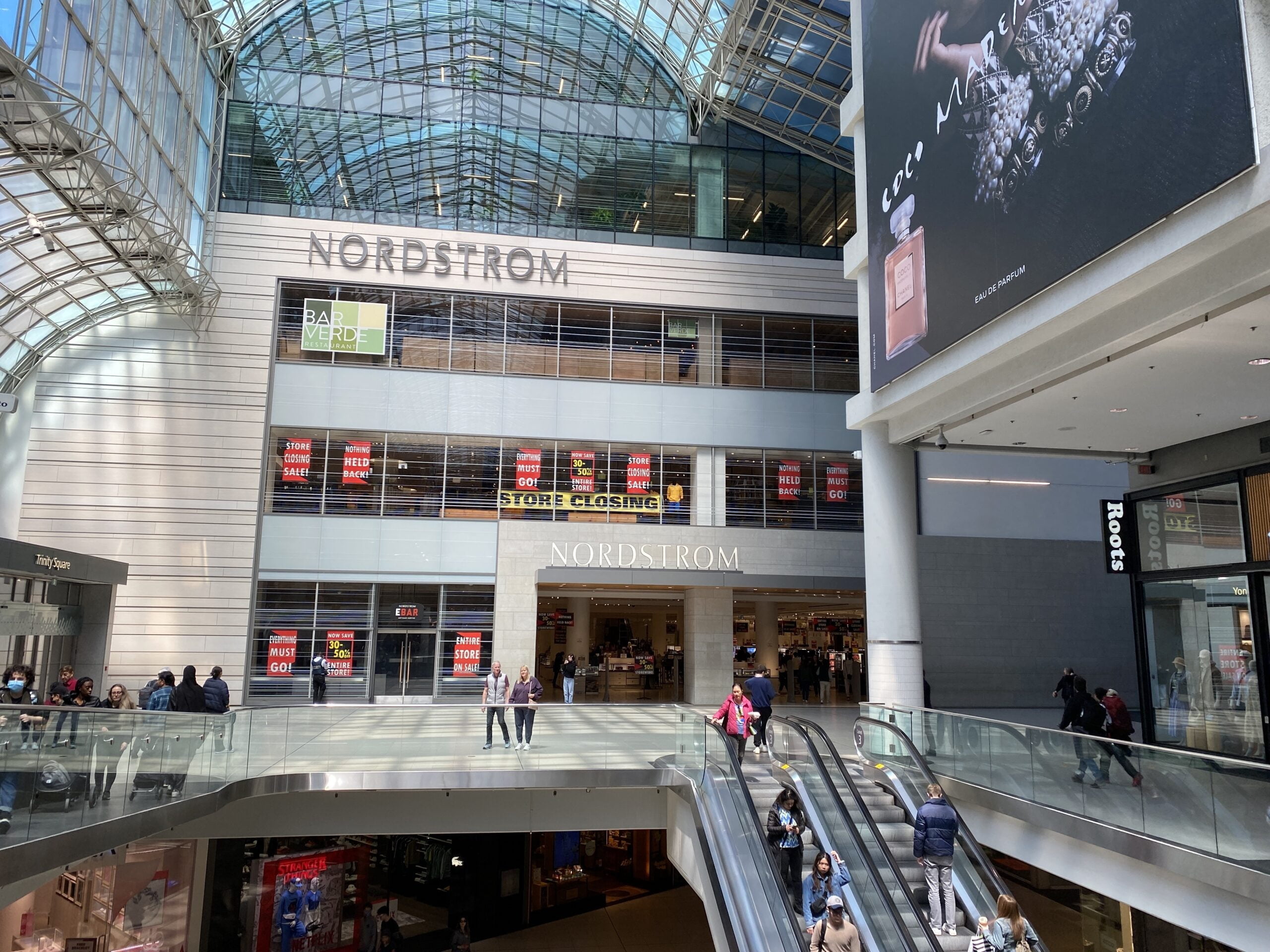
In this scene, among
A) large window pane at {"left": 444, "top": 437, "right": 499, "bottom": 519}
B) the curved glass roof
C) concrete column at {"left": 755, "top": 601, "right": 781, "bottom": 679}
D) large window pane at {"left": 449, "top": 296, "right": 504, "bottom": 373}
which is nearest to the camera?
the curved glass roof

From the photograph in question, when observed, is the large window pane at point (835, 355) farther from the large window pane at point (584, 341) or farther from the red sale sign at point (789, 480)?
the large window pane at point (584, 341)

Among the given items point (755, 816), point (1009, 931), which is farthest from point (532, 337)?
point (1009, 931)

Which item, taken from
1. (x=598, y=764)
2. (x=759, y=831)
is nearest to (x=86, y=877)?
(x=598, y=764)

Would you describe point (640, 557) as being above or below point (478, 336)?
below

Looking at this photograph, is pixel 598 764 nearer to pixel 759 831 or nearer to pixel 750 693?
pixel 750 693

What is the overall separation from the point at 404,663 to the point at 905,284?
15.7 m

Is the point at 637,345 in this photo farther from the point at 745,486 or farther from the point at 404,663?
the point at 404,663

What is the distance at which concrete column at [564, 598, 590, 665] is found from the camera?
28.9 metres

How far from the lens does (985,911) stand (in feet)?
31.0

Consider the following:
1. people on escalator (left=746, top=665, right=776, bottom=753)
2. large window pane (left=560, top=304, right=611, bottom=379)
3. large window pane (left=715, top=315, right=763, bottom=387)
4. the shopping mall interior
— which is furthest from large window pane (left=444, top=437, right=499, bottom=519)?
people on escalator (left=746, top=665, right=776, bottom=753)

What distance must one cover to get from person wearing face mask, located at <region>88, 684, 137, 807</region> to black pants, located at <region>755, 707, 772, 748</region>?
794 centimetres

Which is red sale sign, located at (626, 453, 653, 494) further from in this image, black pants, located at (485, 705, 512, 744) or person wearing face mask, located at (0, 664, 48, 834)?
person wearing face mask, located at (0, 664, 48, 834)

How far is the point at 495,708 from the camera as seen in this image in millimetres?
14656

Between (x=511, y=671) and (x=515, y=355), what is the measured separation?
332 inches
